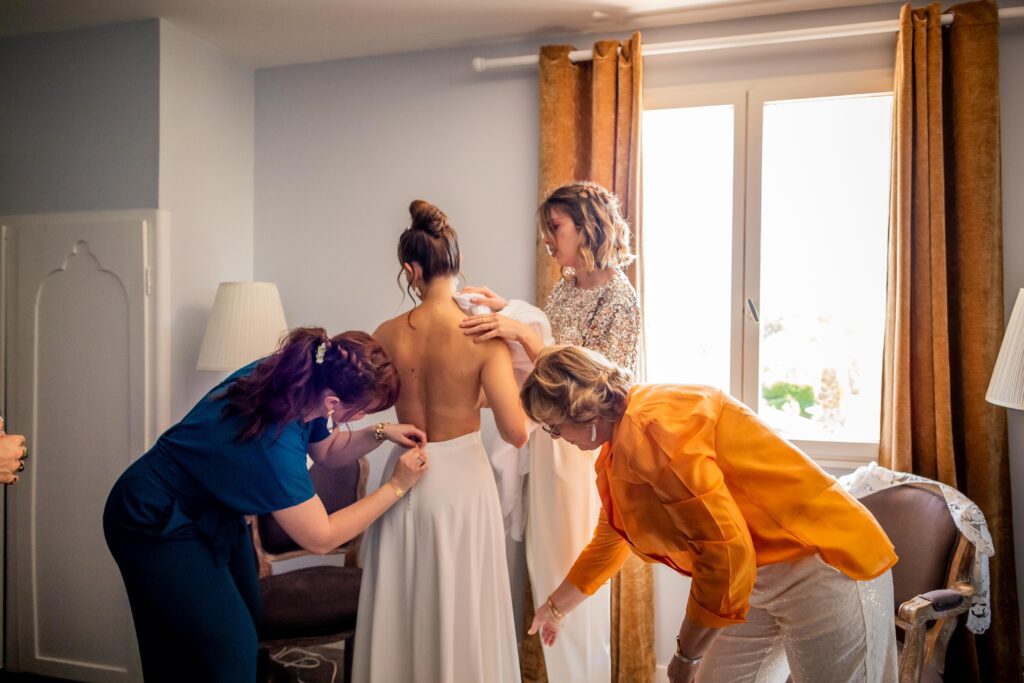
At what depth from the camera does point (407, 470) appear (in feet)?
6.28

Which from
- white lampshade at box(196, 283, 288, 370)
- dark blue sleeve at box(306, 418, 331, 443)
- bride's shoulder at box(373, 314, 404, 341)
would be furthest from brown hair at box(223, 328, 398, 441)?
white lampshade at box(196, 283, 288, 370)

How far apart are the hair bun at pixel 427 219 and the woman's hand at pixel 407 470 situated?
0.59 metres

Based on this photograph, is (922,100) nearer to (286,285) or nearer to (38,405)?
(286,285)

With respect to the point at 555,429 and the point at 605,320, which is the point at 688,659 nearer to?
the point at 555,429

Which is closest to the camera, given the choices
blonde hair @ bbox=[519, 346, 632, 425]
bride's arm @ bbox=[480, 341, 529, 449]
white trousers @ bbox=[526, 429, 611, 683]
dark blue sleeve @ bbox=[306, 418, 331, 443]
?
blonde hair @ bbox=[519, 346, 632, 425]

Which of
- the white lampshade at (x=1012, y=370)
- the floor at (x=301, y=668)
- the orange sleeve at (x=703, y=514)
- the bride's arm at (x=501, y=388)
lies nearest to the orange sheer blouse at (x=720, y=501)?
the orange sleeve at (x=703, y=514)

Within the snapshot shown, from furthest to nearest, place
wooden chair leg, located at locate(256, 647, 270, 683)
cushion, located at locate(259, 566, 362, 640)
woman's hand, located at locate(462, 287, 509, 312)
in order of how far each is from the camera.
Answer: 1. wooden chair leg, located at locate(256, 647, 270, 683)
2. cushion, located at locate(259, 566, 362, 640)
3. woman's hand, located at locate(462, 287, 509, 312)

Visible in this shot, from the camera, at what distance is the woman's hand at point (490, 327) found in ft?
6.50

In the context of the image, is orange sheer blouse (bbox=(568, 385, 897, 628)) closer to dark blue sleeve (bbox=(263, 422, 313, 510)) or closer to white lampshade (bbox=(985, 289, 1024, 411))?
dark blue sleeve (bbox=(263, 422, 313, 510))

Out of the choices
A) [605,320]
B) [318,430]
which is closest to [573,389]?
[318,430]

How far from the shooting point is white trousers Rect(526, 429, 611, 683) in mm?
2314

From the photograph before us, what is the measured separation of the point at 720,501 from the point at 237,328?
211cm

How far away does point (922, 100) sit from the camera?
2.49 meters

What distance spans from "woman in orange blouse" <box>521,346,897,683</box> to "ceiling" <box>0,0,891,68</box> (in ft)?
5.85
